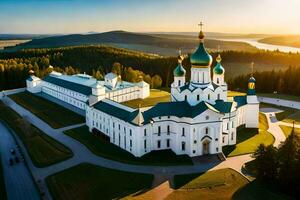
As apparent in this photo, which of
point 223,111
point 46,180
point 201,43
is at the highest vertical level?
point 201,43

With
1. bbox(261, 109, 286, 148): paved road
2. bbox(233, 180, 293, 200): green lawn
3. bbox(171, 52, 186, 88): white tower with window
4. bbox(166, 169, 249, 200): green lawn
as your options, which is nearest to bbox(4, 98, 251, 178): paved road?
bbox(166, 169, 249, 200): green lawn

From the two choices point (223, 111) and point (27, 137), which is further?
point (27, 137)

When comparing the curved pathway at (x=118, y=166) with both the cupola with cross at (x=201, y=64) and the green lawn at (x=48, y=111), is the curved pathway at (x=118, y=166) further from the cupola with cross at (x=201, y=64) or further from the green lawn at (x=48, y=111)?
the cupola with cross at (x=201, y=64)

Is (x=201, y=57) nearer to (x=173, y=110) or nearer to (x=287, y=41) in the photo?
(x=173, y=110)

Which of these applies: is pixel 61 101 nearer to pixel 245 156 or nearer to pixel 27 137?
pixel 27 137

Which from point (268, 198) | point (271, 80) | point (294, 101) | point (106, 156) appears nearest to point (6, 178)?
point (106, 156)

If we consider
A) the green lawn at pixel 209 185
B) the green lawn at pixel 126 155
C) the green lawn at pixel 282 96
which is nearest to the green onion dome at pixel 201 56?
the green lawn at pixel 126 155
